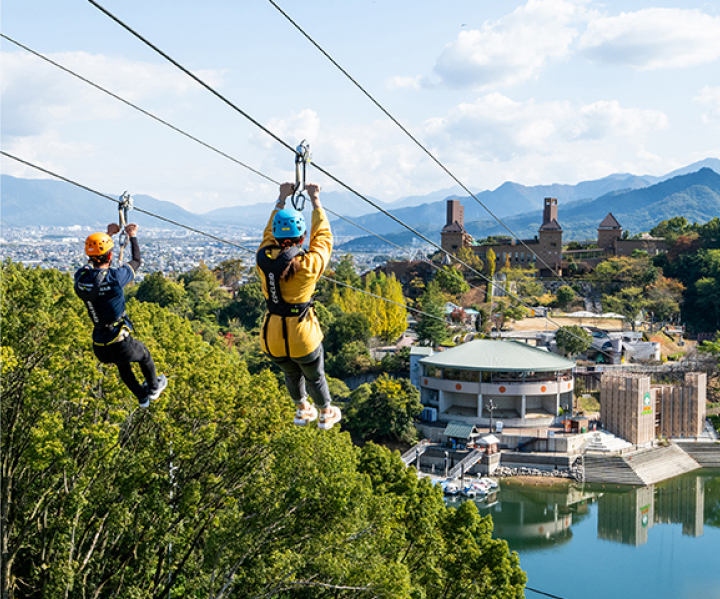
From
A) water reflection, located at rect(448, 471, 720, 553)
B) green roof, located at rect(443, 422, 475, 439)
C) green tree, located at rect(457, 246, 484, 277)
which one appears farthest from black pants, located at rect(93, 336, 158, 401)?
green tree, located at rect(457, 246, 484, 277)

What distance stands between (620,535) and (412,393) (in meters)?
13.1

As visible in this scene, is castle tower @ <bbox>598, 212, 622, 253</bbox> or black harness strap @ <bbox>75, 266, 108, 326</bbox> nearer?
black harness strap @ <bbox>75, 266, 108, 326</bbox>

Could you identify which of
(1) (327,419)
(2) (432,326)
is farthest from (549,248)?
(1) (327,419)

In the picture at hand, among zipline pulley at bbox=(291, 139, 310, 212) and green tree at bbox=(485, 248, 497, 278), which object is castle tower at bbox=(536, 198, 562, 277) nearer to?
green tree at bbox=(485, 248, 497, 278)

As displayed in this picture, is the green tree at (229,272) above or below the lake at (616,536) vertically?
above

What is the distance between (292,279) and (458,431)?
120ft

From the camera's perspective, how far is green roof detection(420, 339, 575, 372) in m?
42.3

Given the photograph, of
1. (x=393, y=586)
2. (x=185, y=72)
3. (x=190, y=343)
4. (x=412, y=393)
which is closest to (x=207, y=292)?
(x=412, y=393)

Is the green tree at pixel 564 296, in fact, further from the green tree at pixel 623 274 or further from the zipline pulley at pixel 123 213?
the zipline pulley at pixel 123 213

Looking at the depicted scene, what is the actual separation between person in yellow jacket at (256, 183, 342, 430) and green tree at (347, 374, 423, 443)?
33.9 metres

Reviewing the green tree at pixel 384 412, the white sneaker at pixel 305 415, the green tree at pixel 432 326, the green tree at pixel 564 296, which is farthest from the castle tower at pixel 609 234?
the white sneaker at pixel 305 415

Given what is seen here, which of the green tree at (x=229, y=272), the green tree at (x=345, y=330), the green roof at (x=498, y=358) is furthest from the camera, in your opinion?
the green tree at (x=229, y=272)

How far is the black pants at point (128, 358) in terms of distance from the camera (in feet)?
18.9

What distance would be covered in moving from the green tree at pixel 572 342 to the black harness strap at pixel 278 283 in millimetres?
45793
